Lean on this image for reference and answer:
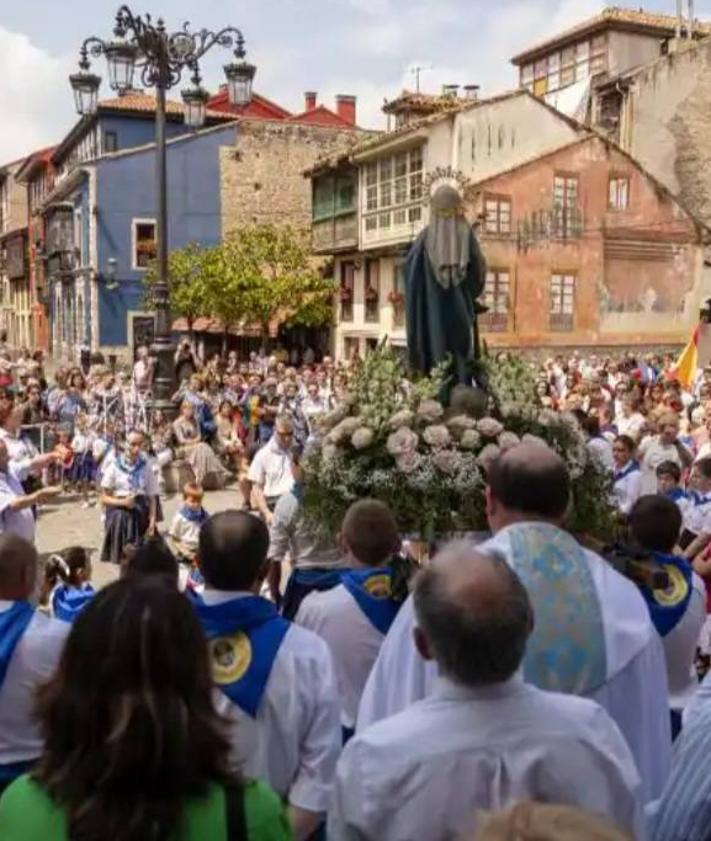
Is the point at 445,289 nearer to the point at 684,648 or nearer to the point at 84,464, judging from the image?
the point at 684,648

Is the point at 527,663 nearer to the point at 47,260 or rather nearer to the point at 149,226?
the point at 149,226

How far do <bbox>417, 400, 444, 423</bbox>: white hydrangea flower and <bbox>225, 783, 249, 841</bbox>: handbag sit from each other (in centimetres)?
367

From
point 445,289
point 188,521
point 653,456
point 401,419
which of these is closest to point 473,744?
point 401,419

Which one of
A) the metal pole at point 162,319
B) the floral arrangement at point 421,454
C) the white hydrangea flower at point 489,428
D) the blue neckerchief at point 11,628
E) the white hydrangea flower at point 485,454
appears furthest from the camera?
the metal pole at point 162,319

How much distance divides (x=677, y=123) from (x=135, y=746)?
38.0m

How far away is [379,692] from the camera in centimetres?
299

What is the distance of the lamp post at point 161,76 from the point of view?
607 inches

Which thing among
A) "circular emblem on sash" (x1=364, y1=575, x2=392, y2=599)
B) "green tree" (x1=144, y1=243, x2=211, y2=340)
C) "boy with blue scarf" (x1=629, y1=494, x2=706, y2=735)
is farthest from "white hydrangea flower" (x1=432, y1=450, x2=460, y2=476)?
"green tree" (x1=144, y1=243, x2=211, y2=340)

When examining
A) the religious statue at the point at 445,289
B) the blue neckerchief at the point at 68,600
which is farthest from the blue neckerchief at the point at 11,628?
the religious statue at the point at 445,289

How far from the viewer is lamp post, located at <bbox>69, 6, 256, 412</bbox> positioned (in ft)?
50.6

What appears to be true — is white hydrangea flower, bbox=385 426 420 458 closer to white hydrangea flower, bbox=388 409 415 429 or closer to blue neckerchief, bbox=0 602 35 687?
white hydrangea flower, bbox=388 409 415 429

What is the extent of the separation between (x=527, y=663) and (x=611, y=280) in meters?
32.1

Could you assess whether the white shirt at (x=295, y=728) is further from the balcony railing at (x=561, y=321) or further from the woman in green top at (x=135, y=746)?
the balcony railing at (x=561, y=321)

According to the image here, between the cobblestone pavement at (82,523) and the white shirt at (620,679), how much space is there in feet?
24.5
